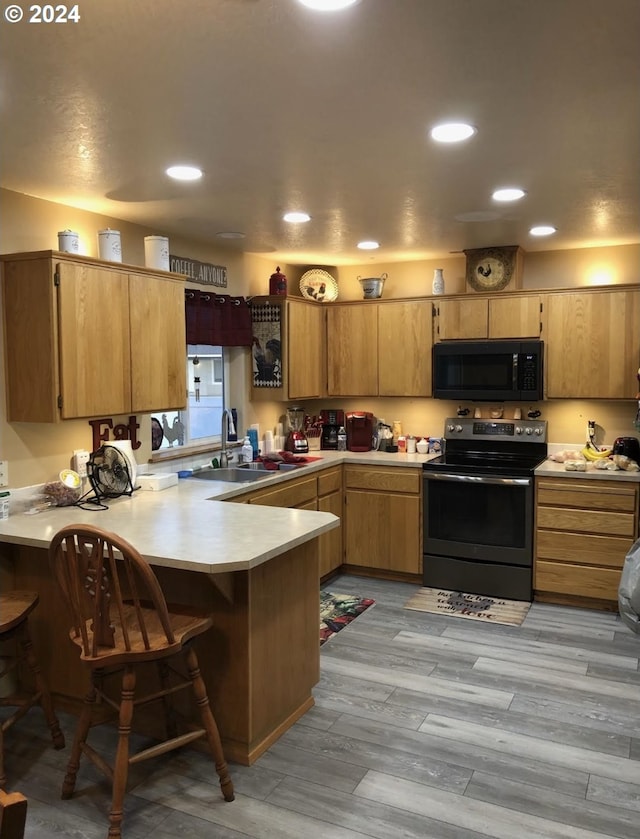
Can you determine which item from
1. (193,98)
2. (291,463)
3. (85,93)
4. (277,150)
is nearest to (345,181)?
(277,150)

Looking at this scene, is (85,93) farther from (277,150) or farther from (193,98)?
Answer: (277,150)

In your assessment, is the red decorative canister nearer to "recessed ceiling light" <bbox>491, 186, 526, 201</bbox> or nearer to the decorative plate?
the decorative plate

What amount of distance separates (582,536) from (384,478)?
4.49 feet

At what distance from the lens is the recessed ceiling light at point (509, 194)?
3137 mm

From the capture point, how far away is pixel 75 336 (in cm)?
304

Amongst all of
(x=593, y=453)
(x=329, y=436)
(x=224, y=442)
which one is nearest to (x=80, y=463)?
(x=224, y=442)

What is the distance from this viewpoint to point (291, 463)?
4.61 meters

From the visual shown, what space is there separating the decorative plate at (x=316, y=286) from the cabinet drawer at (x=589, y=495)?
224 centimetres

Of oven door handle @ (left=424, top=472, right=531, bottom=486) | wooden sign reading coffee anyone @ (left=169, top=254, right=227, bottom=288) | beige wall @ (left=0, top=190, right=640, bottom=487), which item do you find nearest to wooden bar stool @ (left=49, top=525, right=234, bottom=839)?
beige wall @ (left=0, top=190, right=640, bottom=487)

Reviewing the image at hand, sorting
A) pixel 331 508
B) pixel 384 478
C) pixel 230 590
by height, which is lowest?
pixel 331 508

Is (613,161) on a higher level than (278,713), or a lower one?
higher

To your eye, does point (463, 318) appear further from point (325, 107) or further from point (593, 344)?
point (325, 107)

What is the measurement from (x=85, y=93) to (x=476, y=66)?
1.15 metres

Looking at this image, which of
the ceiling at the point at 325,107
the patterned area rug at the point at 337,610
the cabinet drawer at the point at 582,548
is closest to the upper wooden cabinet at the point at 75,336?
the ceiling at the point at 325,107
